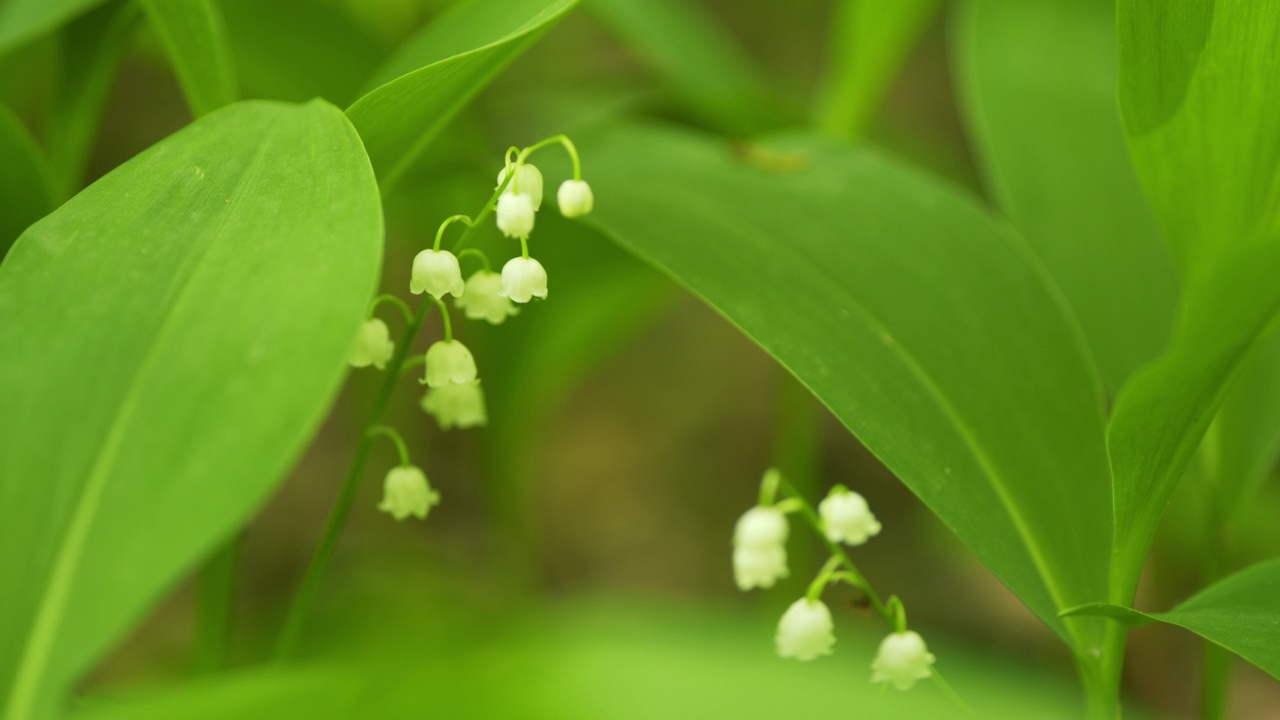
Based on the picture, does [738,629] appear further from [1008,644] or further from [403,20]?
[403,20]

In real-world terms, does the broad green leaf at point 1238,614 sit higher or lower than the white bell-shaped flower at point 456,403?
lower

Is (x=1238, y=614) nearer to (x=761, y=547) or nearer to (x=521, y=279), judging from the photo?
(x=761, y=547)

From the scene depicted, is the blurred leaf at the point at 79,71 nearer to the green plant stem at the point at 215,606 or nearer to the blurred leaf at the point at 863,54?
the green plant stem at the point at 215,606

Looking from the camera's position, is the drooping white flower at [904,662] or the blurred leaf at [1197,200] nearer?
the blurred leaf at [1197,200]

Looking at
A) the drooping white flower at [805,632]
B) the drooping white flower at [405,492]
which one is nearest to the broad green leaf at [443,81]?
the drooping white flower at [405,492]

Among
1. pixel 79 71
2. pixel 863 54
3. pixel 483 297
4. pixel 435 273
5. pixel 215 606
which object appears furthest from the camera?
pixel 863 54

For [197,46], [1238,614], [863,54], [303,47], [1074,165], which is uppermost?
[863,54]

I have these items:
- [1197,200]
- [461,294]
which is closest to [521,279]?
[461,294]

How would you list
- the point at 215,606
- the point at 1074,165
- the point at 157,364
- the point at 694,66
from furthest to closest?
the point at 694,66 < the point at 1074,165 < the point at 215,606 < the point at 157,364
